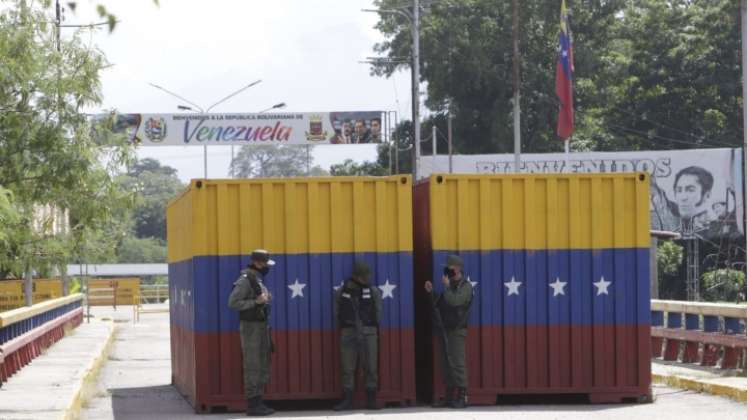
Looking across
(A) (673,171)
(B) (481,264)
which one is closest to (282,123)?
(A) (673,171)

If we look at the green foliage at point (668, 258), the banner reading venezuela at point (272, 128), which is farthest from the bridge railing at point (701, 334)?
the green foliage at point (668, 258)

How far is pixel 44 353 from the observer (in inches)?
1085

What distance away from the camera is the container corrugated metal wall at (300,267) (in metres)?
17.7

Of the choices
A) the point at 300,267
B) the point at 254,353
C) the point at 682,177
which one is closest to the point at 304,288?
the point at 300,267

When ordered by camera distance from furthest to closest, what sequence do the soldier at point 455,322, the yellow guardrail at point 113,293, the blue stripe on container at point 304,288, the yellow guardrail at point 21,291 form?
the yellow guardrail at point 113,293
the yellow guardrail at point 21,291
the blue stripe on container at point 304,288
the soldier at point 455,322

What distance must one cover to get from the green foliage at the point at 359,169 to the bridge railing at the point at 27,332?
143ft

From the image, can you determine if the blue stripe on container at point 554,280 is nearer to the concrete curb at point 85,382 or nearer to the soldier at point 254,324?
the soldier at point 254,324

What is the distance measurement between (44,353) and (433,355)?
1151 centimetres

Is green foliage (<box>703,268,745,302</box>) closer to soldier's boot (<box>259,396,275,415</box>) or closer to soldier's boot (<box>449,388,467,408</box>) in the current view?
soldier's boot (<box>449,388,467,408</box>)

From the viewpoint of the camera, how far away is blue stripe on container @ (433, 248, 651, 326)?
1811 cm

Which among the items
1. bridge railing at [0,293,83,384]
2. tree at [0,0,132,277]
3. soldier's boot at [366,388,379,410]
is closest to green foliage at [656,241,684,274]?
bridge railing at [0,293,83,384]

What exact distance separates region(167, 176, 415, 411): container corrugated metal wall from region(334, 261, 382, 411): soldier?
0.41m

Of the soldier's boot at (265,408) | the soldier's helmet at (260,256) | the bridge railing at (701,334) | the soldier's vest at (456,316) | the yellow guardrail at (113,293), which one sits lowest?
the yellow guardrail at (113,293)

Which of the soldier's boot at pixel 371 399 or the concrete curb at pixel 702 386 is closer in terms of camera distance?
the soldier's boot at pixel 371 399
